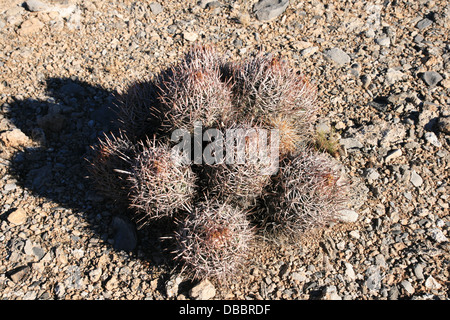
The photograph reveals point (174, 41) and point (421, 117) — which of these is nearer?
point (421, 117)

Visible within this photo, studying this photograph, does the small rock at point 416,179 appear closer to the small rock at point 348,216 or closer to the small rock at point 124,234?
the small rock at point 348,216

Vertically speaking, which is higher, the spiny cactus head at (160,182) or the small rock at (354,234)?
the spiny cactus head at (160,182)

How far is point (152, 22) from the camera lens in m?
6.03

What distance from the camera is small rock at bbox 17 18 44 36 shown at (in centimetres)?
556

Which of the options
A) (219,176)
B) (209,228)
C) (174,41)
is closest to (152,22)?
(174,41)

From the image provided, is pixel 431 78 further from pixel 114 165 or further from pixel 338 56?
pixel 114 165

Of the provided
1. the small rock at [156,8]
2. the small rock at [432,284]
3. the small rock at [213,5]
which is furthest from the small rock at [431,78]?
the small rock at [156,8]

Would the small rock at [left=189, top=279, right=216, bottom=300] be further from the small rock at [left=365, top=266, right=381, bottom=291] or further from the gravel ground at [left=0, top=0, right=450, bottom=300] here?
the small rock at [left=365, top=266, right=381, bottom=291]

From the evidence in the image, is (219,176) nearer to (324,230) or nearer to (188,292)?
(188,292)

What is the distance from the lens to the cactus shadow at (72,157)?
3.90 metres

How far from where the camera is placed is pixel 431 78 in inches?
202

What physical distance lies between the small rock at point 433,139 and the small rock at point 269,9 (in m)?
2.83

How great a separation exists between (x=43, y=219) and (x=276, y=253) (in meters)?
2.28

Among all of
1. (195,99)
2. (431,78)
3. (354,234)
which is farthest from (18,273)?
(431,78)
